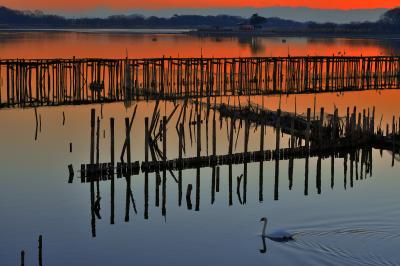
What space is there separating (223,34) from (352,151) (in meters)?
159

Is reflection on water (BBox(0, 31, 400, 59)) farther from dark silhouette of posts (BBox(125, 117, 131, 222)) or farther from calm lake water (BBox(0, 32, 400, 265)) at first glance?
dark silhouette of posts (BBox(125, 117, 131, 222))

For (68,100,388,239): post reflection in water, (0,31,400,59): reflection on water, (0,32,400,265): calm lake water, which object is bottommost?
(0,32,400,265): calm lake water

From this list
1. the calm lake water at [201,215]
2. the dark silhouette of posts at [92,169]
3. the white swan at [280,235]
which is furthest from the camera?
the dark silhouette of posts at [92,169]

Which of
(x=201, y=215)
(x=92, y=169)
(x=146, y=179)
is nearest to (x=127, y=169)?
(x=146, y=179)

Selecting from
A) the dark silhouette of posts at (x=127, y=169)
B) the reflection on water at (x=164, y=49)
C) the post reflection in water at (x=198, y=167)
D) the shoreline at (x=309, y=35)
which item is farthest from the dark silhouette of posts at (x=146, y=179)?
the shoreline at (x=309, y=35)

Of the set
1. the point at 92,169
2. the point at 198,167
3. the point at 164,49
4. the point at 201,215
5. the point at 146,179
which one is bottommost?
the point at 201,215

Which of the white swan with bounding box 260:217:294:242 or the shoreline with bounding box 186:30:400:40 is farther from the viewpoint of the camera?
the shoreline with bounding box 186:30:400:40

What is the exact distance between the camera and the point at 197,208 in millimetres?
20938

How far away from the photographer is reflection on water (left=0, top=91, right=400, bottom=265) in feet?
56.9

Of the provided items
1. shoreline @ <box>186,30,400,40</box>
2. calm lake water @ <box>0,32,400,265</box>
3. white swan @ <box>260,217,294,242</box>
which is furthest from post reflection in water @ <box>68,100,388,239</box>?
shoreline @ <box>186,30,400,40</box>

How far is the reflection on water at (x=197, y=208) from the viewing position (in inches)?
682

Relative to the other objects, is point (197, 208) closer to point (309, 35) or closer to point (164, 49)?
point (164, 49)

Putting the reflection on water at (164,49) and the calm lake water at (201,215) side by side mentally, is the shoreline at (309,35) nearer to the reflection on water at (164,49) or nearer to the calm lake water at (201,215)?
the reflection on water at (164,49)

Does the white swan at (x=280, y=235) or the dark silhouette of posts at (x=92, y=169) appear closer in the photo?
the white swan at (x=280, y=235)
